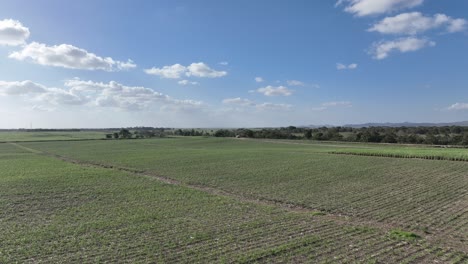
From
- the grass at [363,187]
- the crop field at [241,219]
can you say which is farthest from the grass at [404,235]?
the grass at [363,187]

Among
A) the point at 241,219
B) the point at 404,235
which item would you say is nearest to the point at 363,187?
the point at 404,235

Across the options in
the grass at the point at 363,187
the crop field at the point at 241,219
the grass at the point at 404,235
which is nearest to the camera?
the crop field at the point at 241,219

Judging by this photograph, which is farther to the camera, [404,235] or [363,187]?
[363,187]

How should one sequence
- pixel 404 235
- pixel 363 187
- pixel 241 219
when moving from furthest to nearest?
pixel 363 187 < pixel 241 219 < pixel 404 235

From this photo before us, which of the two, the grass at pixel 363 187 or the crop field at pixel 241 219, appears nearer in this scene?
the crop field at pixel 241 219

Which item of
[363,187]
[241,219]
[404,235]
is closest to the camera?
[404,235]

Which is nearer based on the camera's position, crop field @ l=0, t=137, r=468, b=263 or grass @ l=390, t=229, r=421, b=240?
crop field @ l=0, t=137, r=468, b=263

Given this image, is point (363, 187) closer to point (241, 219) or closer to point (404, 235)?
point (404, 235)

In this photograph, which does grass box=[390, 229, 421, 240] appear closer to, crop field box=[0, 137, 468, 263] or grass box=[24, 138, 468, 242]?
crop field box=[0, 137, 468, 263]

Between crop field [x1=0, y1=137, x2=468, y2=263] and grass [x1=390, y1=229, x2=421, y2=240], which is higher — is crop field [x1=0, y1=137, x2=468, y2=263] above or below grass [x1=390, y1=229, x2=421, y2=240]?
below

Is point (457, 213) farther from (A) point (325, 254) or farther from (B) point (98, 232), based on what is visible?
(B) point (98, 232)

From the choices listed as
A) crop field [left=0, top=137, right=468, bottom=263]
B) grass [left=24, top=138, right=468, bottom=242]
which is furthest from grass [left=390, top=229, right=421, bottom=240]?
grass [left=24, top=138, right=468, bottom=242]

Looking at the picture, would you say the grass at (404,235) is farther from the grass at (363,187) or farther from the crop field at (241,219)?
the grass at (363,187)

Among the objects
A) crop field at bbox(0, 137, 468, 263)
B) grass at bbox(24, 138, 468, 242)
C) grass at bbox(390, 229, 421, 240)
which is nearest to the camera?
crop field at bbox(0, 137, 468, 263)
